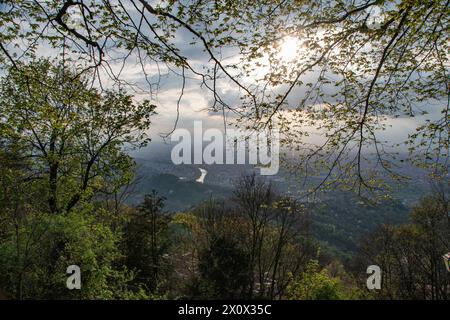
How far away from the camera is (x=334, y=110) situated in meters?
8.24

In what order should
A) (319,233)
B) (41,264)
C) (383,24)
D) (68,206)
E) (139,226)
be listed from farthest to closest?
1. (319,233)
2. (139,226)
3. (68,206)
4. (41,264)
5. (383,24)

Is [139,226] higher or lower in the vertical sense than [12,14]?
lower

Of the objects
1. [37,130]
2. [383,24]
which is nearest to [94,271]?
[37,130]

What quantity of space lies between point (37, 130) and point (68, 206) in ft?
12.6

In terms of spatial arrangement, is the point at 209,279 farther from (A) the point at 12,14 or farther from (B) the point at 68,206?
(A) the point at 12,14

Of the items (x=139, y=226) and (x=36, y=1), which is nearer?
(x=36, y=1)

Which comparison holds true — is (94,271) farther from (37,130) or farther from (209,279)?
(209,279)

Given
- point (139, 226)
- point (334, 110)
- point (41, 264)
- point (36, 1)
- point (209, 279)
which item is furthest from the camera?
point (139, 226)

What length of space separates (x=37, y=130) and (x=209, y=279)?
15.1 m

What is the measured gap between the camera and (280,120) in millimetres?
8500
